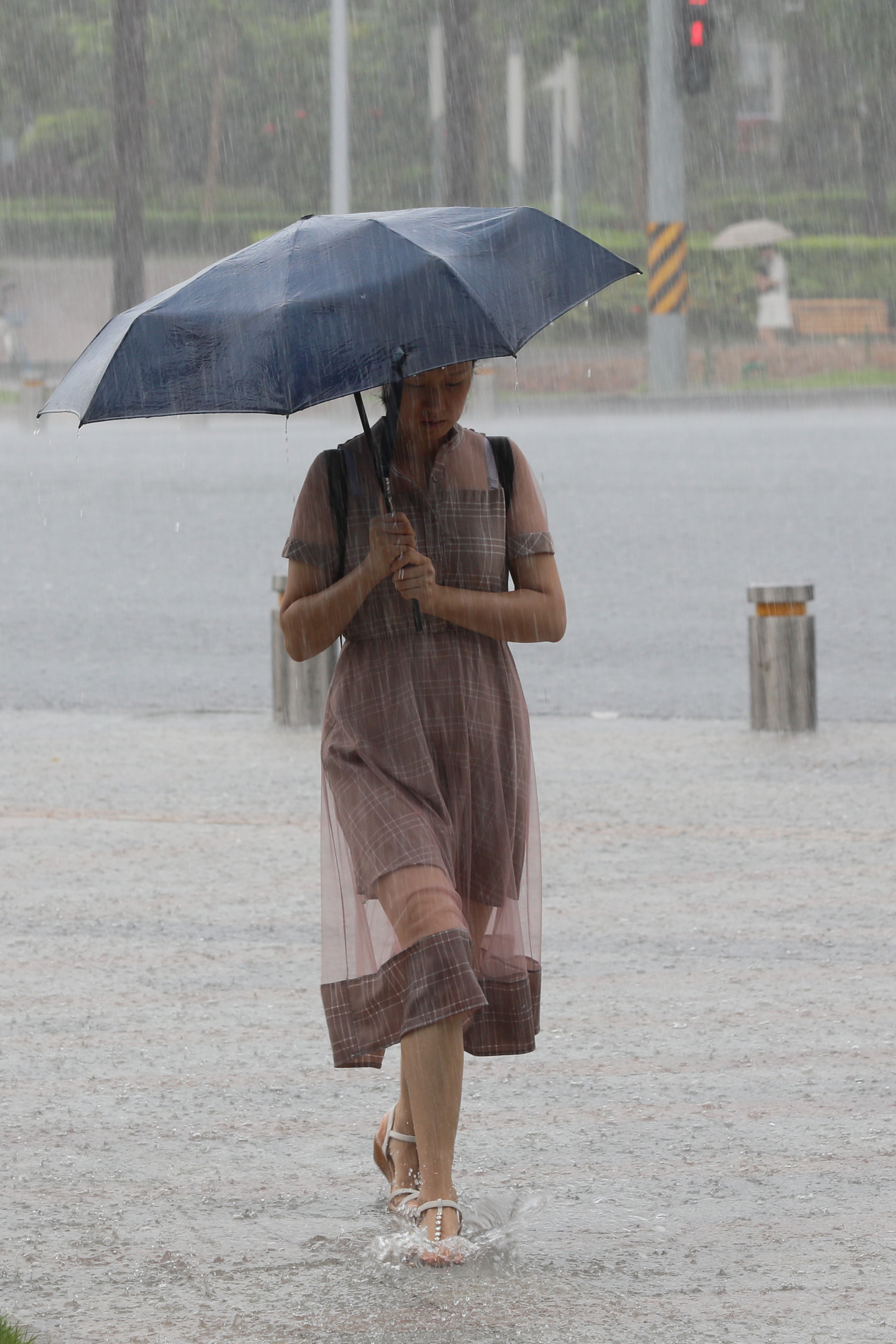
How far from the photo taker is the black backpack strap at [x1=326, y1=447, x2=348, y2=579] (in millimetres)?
3734

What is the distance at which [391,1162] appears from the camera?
3936 mm

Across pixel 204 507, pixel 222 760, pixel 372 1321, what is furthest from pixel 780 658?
pixel 204 507

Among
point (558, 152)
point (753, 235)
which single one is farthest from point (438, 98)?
point (753, 235)

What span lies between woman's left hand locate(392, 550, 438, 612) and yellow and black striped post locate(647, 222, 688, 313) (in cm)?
2553

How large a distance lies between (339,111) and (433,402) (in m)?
23.5

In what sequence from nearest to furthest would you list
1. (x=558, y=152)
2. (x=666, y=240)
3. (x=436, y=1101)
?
(x=436, y=1101) < (x=666, y=240) < (x=558, y=152)

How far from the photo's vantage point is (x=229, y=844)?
7.03m

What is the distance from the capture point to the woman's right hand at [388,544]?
11.8 ft

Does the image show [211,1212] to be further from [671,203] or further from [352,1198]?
[671,203]

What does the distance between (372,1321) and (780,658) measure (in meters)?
5.52

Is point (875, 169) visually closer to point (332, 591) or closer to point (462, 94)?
point (462, 94)

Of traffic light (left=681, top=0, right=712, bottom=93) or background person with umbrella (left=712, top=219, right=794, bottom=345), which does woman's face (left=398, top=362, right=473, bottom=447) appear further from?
background person with umbrella (left=712, top=219, right=794, bottom=345)

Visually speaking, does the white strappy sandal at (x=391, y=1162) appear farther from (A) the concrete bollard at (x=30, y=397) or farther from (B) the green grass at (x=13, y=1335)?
(A) the concrete bollard at (x=30, y=397)

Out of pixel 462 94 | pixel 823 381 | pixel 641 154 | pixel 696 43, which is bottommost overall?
pixel 823 381
